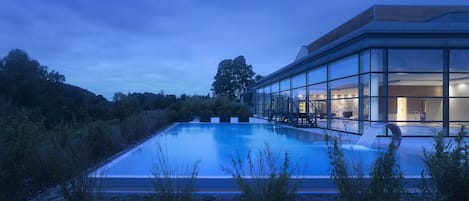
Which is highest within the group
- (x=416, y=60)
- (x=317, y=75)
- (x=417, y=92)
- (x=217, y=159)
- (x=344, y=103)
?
(x=416, y=60)

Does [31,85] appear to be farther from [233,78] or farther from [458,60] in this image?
[233,78]

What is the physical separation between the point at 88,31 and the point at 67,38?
4.10 feet

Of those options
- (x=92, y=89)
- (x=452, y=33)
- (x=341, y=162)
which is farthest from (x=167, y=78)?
(x=341, y=162)

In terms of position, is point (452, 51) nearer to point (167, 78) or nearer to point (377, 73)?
point (377, 73)

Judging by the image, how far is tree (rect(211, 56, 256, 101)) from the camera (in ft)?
147

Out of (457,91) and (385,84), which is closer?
(385,84)

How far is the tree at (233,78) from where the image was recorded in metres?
44.8

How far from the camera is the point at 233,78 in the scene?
1781 inches

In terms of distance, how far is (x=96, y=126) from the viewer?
23.4ft

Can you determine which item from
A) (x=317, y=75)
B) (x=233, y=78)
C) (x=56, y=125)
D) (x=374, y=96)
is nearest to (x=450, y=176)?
(x=56, y=125)

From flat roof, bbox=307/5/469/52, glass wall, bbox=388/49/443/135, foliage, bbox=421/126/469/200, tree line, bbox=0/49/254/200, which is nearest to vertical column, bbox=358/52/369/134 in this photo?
glass wall, bbox=388/49/443/135

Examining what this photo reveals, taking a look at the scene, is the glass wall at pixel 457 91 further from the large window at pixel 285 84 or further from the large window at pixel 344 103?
the large window at pixel 285 84

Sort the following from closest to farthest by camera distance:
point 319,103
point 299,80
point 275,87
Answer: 1. point 319,103
2. point 299,80
3. point 275,87

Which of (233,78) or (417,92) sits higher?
(233,78)
